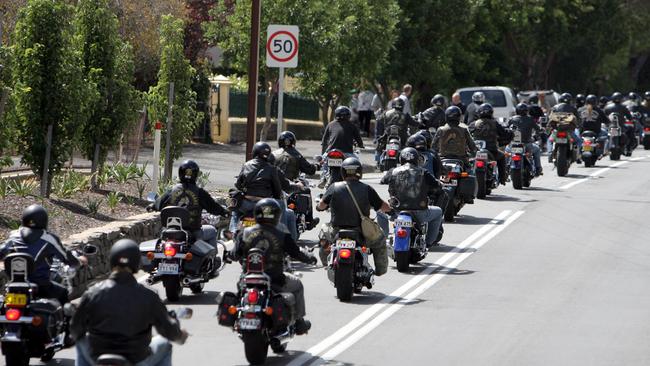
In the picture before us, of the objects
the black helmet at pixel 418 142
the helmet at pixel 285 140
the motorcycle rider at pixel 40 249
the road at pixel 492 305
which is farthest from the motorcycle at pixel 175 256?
the black helmet at pixel 418 142

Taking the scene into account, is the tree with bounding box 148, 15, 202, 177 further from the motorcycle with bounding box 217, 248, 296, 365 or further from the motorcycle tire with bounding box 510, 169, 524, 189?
the motorcycle with bounding box 217, 248, 296, 365

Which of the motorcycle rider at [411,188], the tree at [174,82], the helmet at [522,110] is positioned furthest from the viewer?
the helmet at [522,110]

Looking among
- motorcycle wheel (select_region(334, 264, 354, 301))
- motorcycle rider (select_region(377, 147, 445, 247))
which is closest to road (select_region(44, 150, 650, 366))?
motorcycle wheel (select_region(334, 264, 354, 301))

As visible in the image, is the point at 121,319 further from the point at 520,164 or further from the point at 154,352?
A: the point at 520,164

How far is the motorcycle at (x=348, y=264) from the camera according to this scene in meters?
15.2

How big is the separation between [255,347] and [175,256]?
3.17 metres

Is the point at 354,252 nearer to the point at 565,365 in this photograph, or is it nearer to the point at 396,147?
the point at 565,365

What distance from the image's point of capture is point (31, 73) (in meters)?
20.1

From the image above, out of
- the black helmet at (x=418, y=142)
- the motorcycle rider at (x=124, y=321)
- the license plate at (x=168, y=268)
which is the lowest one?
the license plate at (x=168, y=268)

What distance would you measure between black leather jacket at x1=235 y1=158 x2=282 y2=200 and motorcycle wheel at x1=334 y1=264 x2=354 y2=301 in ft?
6.47

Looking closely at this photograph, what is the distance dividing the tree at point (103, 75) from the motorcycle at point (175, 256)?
296 inches

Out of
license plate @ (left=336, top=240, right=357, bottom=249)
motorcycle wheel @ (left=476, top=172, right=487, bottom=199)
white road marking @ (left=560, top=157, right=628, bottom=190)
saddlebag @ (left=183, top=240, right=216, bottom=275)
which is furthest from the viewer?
white road marking @ (left=560, top=157, right=628, bottom=190)

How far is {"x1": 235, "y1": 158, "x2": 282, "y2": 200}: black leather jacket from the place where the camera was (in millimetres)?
17016

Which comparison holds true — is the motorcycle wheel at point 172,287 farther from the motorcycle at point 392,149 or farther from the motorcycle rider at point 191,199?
the motorcycle at point 392,149
